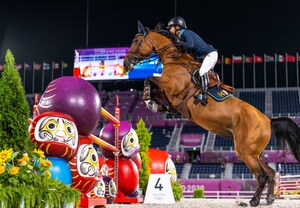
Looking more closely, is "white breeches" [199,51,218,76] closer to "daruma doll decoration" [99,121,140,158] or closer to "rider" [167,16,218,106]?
"rider" [167,16,218,106]

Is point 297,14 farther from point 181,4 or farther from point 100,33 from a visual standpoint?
point 100,33

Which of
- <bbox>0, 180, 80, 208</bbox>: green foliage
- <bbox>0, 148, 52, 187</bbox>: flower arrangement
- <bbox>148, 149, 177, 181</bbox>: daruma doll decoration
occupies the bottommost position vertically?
<bbox>148, 149, 177, 181</bbox>: daruma doll decoration

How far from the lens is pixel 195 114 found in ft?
22.3

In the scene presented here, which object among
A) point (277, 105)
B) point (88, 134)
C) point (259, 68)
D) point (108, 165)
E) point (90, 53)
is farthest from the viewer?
point (259, 68)

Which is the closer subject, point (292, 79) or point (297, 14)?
point (297, 14)

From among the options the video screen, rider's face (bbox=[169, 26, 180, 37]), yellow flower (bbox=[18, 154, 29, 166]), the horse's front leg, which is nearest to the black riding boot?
the horse's front leg

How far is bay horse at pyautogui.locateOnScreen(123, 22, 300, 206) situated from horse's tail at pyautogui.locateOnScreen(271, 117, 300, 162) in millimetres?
152

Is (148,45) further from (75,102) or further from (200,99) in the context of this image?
(75,102)

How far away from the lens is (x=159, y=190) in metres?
10.1

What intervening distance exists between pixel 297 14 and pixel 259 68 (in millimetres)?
5270

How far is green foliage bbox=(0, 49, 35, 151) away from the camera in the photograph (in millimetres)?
5180

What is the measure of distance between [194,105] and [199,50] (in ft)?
2.65

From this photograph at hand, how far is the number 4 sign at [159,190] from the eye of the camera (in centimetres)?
992

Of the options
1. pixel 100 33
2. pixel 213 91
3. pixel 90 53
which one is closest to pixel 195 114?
pixel 213 91
